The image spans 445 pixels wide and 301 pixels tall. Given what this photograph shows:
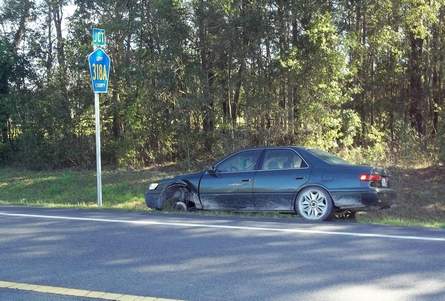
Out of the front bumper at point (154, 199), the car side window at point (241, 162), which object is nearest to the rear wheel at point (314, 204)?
the car side window at point (241, 162)

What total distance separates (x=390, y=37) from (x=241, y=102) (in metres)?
5.97

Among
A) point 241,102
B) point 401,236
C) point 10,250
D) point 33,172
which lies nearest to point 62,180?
point 33,172

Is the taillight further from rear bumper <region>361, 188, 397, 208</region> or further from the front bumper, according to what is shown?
the front bumper

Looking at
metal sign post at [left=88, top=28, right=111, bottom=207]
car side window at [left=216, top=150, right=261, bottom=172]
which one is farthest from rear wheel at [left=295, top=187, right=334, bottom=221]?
metal sign post at [left=88, top=28, right=111, bottom=207]

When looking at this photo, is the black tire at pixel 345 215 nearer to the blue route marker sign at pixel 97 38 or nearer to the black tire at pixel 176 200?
the black tire at pixel 176 200

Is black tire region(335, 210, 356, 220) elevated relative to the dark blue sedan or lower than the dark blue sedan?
lower

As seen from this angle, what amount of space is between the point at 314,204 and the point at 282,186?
696mm

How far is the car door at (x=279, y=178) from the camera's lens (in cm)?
1065

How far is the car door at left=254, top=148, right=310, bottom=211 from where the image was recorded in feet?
34.9

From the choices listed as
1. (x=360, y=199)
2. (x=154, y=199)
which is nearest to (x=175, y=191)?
(x=154, y=199)

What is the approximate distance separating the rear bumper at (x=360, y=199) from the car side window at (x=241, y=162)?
5.96ft

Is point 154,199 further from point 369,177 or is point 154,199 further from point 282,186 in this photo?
point 369,177

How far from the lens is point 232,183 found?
442 inches

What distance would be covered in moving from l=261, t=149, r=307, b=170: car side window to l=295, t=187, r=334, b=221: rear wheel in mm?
579
